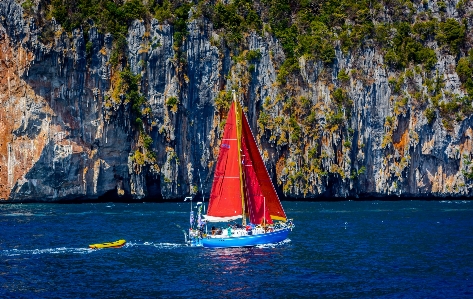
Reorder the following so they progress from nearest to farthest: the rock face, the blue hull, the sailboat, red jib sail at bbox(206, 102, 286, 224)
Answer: the blue hull
the sailboat
red jib sail at bbox(206, 102, 286, 224)
the rock face

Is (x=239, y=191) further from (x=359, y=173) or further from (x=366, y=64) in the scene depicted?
(x=366, y=64)

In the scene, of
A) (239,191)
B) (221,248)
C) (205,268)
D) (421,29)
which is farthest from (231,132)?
(421,29)

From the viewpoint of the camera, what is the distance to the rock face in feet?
327

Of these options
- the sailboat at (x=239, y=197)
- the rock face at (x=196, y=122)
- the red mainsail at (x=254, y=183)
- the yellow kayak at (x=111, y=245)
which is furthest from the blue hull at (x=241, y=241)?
the rock face at (x=196, y=122)

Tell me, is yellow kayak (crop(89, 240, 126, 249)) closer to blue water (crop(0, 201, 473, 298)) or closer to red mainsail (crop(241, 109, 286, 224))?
blue water (crop(0, 201, 473, 298))

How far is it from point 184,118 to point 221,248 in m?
50.2

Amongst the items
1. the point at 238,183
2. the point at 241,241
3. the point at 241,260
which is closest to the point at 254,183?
the point at 238,183

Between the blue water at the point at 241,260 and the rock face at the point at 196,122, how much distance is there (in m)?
19.6

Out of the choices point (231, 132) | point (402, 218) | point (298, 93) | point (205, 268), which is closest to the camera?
point (205, 268)

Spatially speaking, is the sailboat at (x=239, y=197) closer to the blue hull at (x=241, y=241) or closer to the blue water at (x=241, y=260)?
the blue hull at (x=241, y=241)

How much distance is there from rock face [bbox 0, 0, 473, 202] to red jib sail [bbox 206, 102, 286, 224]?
44.9m

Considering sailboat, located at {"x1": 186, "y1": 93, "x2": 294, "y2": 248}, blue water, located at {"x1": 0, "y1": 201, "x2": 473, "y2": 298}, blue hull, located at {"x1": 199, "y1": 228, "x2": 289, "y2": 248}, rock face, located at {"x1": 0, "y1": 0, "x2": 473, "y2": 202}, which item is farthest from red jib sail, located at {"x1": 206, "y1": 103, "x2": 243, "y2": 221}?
rock face, located at {"x1": 0, "y1": 0, "x2": 473, "y2": 202}

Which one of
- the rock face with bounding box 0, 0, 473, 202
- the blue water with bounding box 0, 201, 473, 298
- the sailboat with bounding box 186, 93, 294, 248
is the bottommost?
the blue water with bounding box 0, 201, 473, 298

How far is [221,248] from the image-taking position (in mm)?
57844
